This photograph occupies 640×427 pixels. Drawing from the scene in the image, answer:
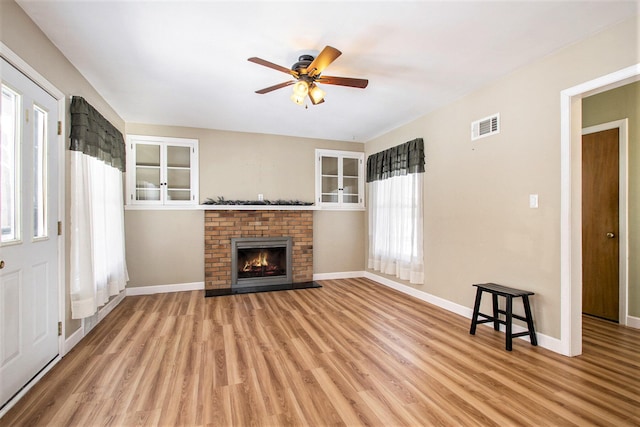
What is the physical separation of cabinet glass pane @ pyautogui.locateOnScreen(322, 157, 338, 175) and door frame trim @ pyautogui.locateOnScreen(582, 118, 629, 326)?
3.92 metres

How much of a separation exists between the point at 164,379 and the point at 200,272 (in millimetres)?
2893

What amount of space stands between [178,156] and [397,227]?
148 inches

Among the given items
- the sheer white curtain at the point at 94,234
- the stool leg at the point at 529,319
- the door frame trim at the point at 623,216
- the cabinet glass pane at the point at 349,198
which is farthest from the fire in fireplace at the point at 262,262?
the door frame trim at the point at 623,216

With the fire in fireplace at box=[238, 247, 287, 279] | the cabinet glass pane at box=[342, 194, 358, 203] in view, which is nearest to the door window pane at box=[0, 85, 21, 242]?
the fire in fireplace at box=[238, 247, 287, 279]

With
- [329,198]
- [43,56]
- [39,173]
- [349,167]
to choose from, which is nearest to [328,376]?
[39,173]

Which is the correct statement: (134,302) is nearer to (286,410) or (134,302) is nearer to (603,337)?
(286,410)

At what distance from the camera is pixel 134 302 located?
4.32 m

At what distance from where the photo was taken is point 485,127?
3430 mm

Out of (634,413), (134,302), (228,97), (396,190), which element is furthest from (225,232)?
(634,413)

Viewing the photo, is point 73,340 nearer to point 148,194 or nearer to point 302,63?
point 148,194

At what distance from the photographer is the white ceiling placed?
2139 mm

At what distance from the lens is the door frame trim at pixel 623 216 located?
3.39 metres

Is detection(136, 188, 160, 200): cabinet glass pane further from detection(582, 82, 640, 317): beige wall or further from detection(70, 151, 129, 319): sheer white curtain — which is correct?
detection(582, 82, 640, 317): beige wall

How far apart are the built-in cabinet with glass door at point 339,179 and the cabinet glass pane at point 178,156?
7.45 ft
